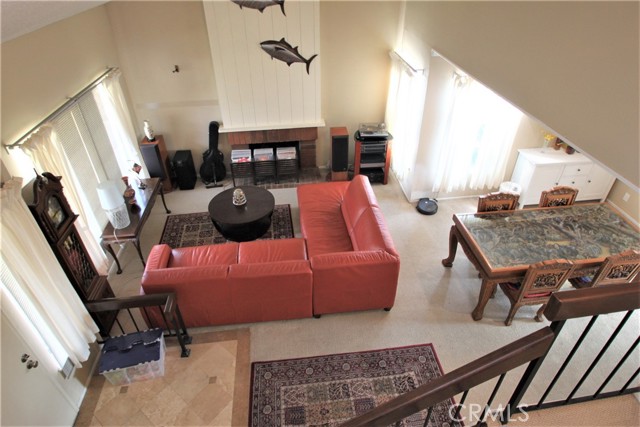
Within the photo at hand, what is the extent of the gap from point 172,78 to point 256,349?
4.09 metres

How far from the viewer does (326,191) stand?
16.9ft

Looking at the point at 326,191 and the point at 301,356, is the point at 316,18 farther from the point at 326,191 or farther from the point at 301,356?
the point at 301,356

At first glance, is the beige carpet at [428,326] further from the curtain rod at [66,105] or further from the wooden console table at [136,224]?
the curtain rod at [66,105]

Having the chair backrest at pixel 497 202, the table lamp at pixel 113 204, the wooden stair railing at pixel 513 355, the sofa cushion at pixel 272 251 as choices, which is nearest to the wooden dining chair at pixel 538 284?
the chair backrest at pixel 497 202

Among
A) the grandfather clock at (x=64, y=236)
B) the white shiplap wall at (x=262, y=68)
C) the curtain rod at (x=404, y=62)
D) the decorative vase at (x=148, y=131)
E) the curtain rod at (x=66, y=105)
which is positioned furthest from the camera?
the decorative vase at (x=148, y=131)

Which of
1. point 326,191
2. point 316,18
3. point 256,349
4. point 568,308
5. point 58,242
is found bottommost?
point 256,349

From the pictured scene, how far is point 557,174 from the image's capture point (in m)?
5.27

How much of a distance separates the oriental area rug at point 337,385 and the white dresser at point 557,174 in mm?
3034

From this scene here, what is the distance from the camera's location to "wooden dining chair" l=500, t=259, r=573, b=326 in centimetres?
330

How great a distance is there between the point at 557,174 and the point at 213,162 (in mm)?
5043

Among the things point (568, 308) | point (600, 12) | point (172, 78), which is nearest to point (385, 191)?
point (172, 78)

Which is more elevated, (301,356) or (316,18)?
(316,18)

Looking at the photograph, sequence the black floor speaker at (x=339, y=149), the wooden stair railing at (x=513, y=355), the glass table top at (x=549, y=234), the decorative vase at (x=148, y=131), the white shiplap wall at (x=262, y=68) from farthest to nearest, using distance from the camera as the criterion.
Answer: the black floor speaker at (x=339, y=149) < the decorative vase at (x=148, y=131) < the white shiplap wall at (x=262, y=68) < the glass table top at (x=549, y=234) < the wooden stair railing at (x=513, y=355)

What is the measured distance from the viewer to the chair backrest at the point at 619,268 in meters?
3.29
